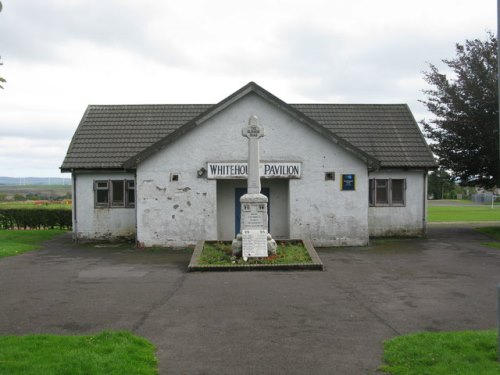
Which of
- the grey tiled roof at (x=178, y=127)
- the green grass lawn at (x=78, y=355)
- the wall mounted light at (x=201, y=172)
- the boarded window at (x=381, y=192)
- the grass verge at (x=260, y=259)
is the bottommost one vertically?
the grass verge at (x=260, y=259)

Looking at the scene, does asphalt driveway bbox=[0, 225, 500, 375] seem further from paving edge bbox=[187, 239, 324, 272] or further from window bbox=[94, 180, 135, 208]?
window bbox=[94, 180, 135, 208]

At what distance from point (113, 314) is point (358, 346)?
165 inches

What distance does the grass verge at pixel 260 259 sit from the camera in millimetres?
14287

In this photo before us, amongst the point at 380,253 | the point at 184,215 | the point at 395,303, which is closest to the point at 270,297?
the point at 395,303

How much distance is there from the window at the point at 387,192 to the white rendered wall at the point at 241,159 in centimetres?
299

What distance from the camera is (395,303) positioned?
9812mm

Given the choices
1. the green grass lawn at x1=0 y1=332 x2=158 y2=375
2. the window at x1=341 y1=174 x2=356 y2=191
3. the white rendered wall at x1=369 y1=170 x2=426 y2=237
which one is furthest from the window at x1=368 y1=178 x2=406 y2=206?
the green grass lawn at x1=0 y1=332 x2=158 y2=375

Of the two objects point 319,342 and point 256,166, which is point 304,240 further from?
point 319,342

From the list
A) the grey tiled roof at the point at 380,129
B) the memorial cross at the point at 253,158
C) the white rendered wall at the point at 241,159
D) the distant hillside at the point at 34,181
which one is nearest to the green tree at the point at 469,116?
the grey tiled roof at the point at 380,129

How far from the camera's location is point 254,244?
14555 millimetres

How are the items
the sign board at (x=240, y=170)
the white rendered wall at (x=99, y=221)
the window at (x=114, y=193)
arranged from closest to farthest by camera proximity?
the sign board at (x=240, y=170)
the white rendered wall at (x=99, y=221)
the window at (x=114, y=193)

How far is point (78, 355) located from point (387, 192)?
58.8 ft

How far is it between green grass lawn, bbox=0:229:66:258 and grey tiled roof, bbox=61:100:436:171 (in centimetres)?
345

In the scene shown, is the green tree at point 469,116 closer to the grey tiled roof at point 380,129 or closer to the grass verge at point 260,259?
the grey tiled roof at point 380,129
